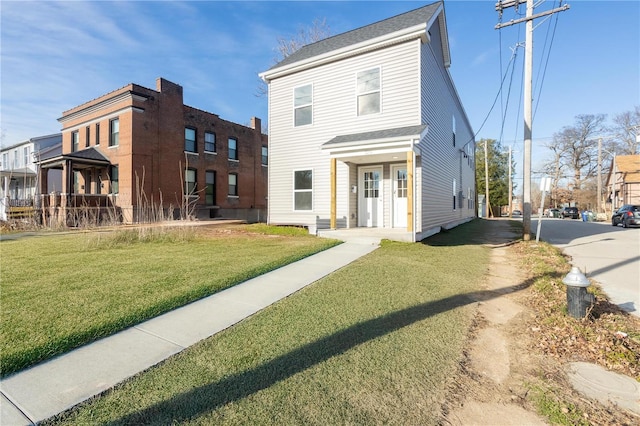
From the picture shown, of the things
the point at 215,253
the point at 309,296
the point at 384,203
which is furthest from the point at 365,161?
the point at 309,296

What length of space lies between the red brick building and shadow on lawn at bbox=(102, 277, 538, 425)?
14.1 metres

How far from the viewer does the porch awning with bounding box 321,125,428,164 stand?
8.59 metres

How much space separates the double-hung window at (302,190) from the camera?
461 inches

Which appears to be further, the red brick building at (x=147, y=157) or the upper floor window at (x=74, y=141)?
the upper floor window at (x=74, y=141)

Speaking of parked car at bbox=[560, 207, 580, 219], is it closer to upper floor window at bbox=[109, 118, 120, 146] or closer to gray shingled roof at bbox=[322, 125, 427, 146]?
gray shingled roof at bbox=[322, 125, 427, 146]

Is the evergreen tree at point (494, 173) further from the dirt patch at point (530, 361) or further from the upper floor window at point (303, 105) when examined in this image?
the dirt patch at point (530, 361)

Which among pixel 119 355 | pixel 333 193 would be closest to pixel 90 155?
pixel 333 193

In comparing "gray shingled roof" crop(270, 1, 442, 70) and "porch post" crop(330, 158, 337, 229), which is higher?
"gray shingled roof" crop(270, 1, 442, 70)

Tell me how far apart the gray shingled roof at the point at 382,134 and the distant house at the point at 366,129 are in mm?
38

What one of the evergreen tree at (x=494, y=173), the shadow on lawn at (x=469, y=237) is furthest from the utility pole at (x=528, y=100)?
the evergreen tree at (x=494, y=173)

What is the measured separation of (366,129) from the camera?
1045cm

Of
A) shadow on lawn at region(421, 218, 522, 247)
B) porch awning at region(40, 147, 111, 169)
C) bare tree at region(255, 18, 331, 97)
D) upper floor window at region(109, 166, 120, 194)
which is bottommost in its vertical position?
shadow on lawn at region(421, 218, 522, 247)

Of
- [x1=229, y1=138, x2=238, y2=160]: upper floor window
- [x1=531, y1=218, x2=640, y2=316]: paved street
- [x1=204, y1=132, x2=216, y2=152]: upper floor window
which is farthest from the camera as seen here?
[x1=229, y1=138, x2=238, y2=160]: upper floor window

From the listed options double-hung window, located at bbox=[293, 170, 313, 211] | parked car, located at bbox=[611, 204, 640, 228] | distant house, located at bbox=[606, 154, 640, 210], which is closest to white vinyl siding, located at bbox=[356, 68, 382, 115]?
double-hung window, located at bbox=[293, 170, 313, 211]
